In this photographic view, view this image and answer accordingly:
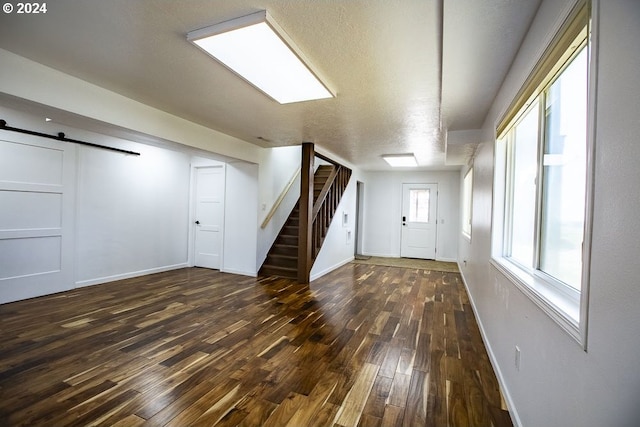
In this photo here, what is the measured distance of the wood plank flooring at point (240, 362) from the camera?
5.75 feet

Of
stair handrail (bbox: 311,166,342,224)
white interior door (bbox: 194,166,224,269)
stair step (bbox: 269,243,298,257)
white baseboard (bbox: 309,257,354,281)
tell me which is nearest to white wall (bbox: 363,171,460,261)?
white baseboard (bbox: 309,257,354,281)

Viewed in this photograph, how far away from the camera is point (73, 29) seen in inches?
76.0

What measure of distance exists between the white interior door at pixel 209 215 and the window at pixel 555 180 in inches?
196

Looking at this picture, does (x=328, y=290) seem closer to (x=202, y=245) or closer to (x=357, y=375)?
(x=357, y=375)

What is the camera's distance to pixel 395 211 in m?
8.18

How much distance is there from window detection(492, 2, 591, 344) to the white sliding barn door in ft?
17.5

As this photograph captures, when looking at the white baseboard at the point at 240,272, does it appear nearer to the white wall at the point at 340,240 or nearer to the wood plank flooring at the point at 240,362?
the white wall at the point at 340,240

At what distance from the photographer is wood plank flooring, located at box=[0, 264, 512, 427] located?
175cm

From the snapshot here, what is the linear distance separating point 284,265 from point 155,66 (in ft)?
12.7

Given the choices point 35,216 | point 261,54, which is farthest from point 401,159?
point 35,216

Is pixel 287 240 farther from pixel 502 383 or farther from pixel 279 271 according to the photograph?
pixel 502 383

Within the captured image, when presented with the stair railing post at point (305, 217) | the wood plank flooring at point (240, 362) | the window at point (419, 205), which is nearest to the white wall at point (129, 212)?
the wood plank flooring at point (240, 362)

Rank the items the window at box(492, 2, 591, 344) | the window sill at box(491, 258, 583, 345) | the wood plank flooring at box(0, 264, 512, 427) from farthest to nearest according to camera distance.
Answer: the wood plank flooring at box(0, 264, 512, 427) → the window at box(492, 2, 591, 344) → the window sill at box(491, 258, 583, 345)

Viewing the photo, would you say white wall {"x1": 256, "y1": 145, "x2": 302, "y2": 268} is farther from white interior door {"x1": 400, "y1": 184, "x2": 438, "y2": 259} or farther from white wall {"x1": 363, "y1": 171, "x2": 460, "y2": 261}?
white interior door {"x1": 400, "y1": 184, "x2": 438, "y2": 259}
